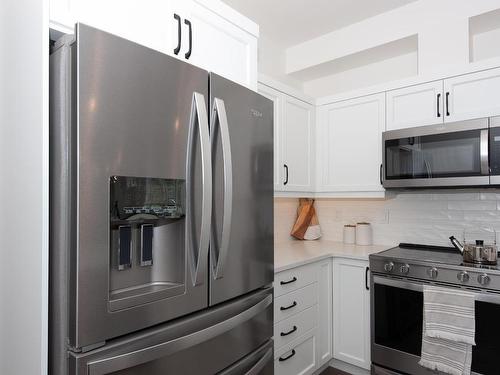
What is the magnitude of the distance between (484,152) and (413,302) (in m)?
0.99

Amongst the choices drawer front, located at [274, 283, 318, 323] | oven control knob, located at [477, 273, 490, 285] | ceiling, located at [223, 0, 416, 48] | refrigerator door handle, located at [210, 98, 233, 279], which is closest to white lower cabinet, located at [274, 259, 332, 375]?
drawer front, located at [274, 283, 318, 323]

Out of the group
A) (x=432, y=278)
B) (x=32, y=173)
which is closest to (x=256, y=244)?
(x=32, y=173)

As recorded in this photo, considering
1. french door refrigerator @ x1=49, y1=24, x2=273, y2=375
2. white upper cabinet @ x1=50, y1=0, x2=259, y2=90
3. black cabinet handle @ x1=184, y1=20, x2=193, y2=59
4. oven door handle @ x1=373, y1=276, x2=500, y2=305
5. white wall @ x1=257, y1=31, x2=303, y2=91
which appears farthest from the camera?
white wall @ x1=257, y1=31, x2=303, y2=91

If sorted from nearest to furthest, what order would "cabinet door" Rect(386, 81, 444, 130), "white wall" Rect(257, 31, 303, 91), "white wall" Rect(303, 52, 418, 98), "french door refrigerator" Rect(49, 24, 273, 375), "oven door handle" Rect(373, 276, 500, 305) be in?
"french door refrigerator" Rect(49, 24, 273, 375), "oven door handle" Rect(373, 276, 500, 305), "cabinet door" Rect(386, 81, 444, 130), "white wall" Rect(303, 52, 418, 98), "white wall" Rect(257, 31, 303, 91)

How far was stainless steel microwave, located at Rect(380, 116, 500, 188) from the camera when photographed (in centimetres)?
193

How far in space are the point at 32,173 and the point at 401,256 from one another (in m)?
2.06

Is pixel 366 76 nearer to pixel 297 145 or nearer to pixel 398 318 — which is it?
pixel 297 145

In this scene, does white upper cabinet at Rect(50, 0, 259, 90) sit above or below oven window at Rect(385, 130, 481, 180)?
above

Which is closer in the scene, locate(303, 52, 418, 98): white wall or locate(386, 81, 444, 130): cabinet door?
locate(386, 81, 444, 130): cabinet door

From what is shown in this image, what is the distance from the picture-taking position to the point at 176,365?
41.0 inches

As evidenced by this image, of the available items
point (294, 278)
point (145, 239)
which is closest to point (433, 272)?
point (294, 278)

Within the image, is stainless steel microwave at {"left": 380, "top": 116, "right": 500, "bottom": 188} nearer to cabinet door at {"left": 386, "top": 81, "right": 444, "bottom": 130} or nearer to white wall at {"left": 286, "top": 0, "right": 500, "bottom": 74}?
cabinet door at {"left": 386, "top": 81, "right": 444, "bottom": 130}

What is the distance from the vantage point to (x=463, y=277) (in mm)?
1810

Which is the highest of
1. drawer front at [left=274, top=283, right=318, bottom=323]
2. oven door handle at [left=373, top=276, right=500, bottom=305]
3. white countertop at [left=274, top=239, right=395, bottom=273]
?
white countertop at [left=274, top=239, right=395, bottom=273]
